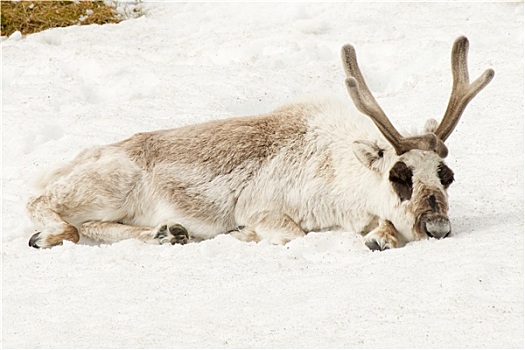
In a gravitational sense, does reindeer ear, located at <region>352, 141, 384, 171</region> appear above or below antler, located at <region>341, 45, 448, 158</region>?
below

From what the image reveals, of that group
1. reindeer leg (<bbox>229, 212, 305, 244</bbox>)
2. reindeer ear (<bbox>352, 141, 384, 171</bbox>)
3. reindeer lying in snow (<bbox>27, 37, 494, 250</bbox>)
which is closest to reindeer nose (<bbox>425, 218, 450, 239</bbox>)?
reindeer lying in snow (<bbox>27, 37, 494, 250</bbox>)

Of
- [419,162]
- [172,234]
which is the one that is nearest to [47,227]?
[172,234]

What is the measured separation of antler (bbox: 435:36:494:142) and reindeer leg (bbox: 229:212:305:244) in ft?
4.63

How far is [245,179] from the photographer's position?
7637mm

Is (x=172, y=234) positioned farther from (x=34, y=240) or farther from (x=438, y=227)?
(x=438, y=227)

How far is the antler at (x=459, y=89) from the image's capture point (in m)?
7.06

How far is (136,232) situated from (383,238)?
83.3 inches

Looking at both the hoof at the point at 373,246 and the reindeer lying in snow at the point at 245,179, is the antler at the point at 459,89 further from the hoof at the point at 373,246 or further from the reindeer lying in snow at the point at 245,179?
the hoof at the point at 373,246

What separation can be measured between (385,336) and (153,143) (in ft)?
12.5

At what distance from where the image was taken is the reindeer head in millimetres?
6570

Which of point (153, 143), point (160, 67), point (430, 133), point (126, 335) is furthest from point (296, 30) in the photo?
point (126, 335)

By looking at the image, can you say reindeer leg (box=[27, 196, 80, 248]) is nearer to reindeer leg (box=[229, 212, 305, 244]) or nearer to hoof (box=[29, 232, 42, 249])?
hoof (box=[29, 232, 42, 249])

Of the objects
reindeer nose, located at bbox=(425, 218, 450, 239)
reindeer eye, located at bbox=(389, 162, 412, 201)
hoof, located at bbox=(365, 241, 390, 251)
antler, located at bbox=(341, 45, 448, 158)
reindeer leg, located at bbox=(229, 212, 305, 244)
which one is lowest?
reindeer leg, located at bbox=(229, 212, 305, 244)

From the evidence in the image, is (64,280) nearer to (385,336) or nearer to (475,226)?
(385,336)
